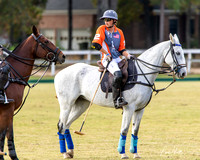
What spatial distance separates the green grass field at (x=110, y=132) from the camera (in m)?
8.09

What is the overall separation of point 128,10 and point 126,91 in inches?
1110

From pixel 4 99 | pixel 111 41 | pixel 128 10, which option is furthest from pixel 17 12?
pixel 4 99

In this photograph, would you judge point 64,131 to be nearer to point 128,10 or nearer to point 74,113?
point 74,113

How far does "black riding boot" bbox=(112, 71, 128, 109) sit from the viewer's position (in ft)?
24.8

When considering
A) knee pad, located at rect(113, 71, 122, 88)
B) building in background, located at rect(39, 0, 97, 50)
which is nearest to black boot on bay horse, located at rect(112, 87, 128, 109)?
knee pad, located at rect(113, 71, 122, 88)

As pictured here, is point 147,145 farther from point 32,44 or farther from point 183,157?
point 32,44

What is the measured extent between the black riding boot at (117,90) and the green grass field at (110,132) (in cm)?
87

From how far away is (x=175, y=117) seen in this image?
12531 mm

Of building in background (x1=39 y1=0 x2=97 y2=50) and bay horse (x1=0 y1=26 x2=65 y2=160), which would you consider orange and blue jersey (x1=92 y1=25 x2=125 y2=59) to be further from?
building in background (x1=39 y1=0 x2=97 y2=50)

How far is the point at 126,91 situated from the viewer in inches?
304

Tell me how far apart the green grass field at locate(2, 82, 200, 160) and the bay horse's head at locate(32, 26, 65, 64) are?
1.62m

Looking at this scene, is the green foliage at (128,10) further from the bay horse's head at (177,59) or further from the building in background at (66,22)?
the bay horse's head at (177,59)

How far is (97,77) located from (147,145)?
1709 millimetres

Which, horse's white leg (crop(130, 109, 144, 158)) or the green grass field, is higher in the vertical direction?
horse's white leg (crop(130, 109, 144, 158))
